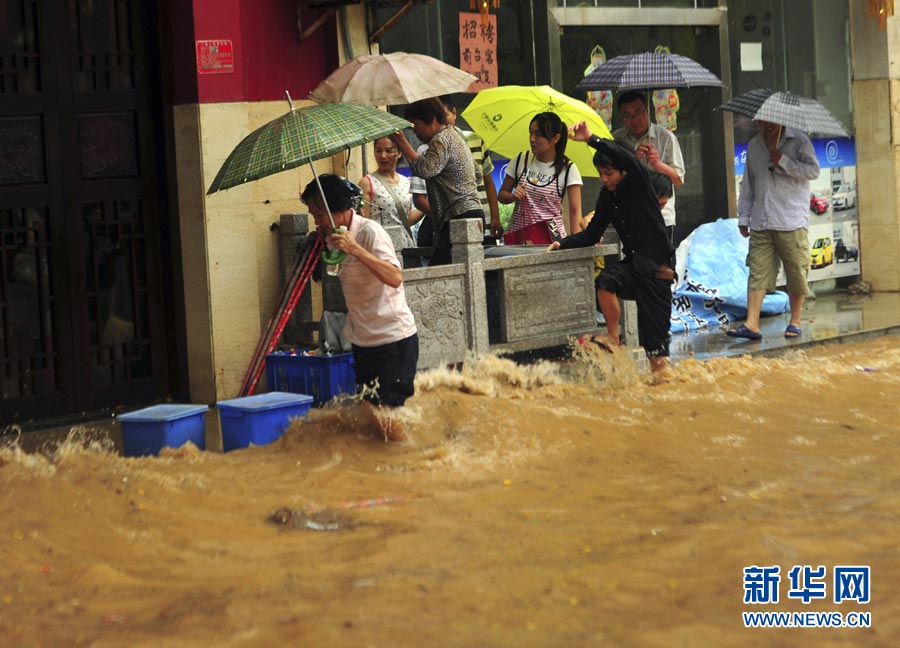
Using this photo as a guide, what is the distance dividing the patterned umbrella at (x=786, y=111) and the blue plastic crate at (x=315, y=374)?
4.45m

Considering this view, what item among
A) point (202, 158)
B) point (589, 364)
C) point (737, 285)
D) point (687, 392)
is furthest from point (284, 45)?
point (737, 285)

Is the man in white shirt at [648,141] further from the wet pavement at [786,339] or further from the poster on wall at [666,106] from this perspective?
the poster on wall at [666,106]

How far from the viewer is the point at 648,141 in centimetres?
1146

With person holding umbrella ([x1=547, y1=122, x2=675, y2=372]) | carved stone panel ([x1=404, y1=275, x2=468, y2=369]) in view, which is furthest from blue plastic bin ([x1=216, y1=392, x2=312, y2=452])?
person holding umbrella ([x1=547, y1=122, x2=675, y2=372])

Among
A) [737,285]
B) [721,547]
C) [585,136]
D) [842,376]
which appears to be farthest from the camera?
[737,285]

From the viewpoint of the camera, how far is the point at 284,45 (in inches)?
416

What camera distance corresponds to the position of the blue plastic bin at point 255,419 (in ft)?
27.4

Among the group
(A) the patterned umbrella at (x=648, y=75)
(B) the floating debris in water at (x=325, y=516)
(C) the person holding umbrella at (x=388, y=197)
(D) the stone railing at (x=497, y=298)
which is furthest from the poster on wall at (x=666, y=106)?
(B) the floating debris in water at (x=325, y=516)

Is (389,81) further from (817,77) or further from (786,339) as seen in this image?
(817,77)

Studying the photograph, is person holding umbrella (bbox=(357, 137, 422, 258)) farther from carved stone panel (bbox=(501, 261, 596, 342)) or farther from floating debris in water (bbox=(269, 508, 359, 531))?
floating debris in water (bbox=(269, 508, 359, 531))

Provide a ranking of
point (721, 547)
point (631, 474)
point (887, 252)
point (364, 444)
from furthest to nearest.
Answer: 1. point (887, 252)
2. point (364, 444)
3. point (631, 474)
4. point (721, 547)

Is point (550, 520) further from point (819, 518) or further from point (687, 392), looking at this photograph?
point (687, 392)

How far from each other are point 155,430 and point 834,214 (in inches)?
Answer: 415

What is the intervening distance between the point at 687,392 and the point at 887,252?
7252mm
